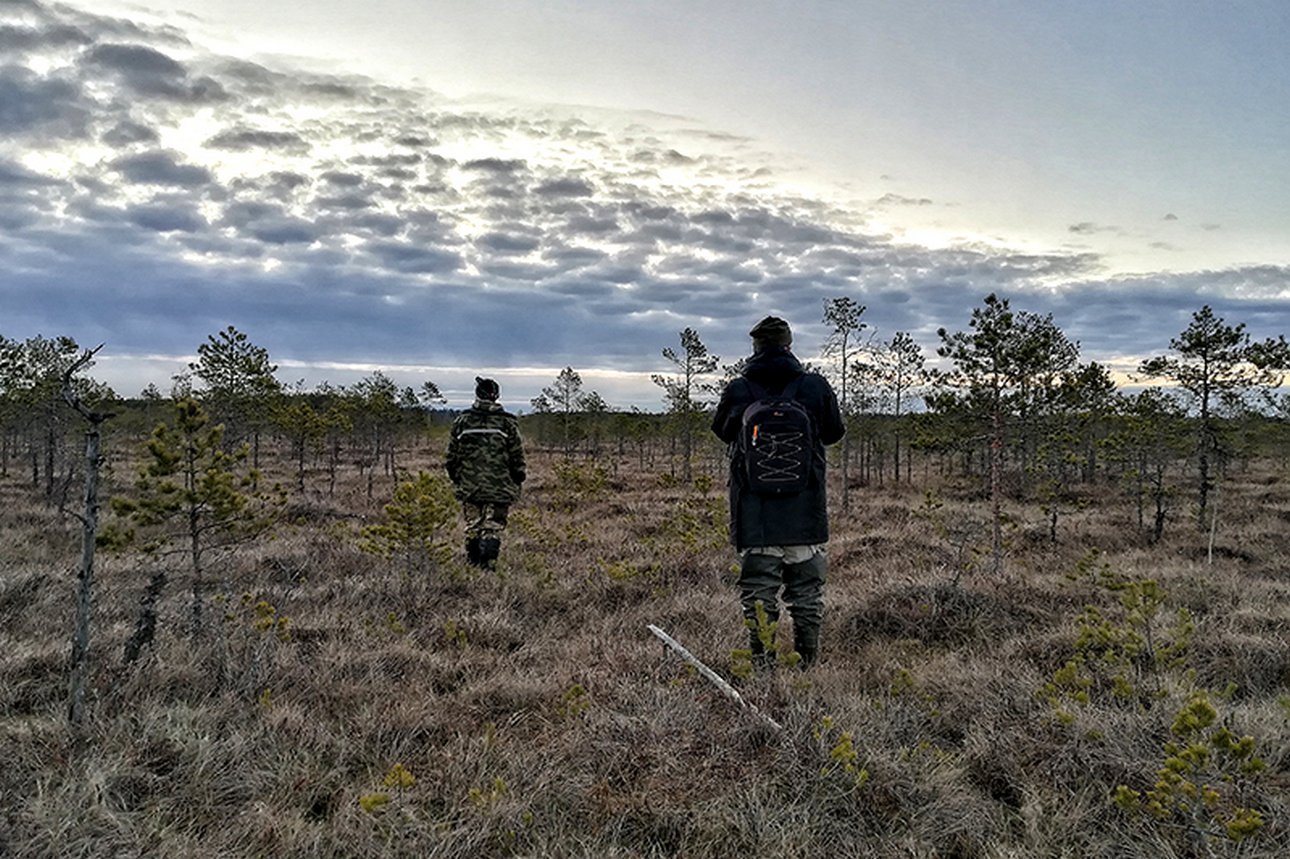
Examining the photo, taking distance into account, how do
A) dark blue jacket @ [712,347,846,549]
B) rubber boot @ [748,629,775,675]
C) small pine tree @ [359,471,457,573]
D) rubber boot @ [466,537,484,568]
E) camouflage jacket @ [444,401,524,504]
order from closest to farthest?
rubber boot @ [748,629,775,675]
dark blue jacket @ [712,347,846,549]
small pine tree @ [359,471,457,573]
camouflage jacket @ [444,401,524,504]
rubber boot @ [466,537,484,568]

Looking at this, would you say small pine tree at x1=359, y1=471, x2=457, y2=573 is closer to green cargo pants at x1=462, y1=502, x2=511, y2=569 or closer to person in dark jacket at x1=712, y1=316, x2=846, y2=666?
green cargo pants at x1=462, y1=502, x2=511, y2=569

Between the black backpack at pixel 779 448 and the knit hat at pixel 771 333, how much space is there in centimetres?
42

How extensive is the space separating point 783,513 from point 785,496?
113mm

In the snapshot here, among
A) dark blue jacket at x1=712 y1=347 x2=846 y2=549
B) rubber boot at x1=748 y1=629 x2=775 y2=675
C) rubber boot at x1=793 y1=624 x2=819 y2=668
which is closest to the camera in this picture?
rubber boot at x1=748 y1=629 x2=775 y2=675

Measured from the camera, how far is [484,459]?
7.75 metres

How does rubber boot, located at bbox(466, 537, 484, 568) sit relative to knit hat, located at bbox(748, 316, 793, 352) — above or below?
below

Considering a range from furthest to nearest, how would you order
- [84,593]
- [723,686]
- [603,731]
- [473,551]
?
[473,551]
[723,686]
[603,731]
[84,593]

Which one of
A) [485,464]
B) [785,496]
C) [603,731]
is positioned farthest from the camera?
[485,464]

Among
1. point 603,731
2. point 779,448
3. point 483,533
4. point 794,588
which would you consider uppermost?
point 779,448

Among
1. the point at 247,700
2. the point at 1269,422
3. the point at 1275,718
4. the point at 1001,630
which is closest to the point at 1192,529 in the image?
the point at 1001,630

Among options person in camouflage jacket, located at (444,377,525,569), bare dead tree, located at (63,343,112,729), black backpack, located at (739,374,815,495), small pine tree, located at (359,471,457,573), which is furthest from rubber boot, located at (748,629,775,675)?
person in camouflage jacket, located at (444,377,525,569)

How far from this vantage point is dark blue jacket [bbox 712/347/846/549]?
4262 mm

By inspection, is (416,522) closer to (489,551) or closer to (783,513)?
(489,551)

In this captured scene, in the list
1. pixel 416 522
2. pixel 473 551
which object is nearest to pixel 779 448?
pixel 416 522
